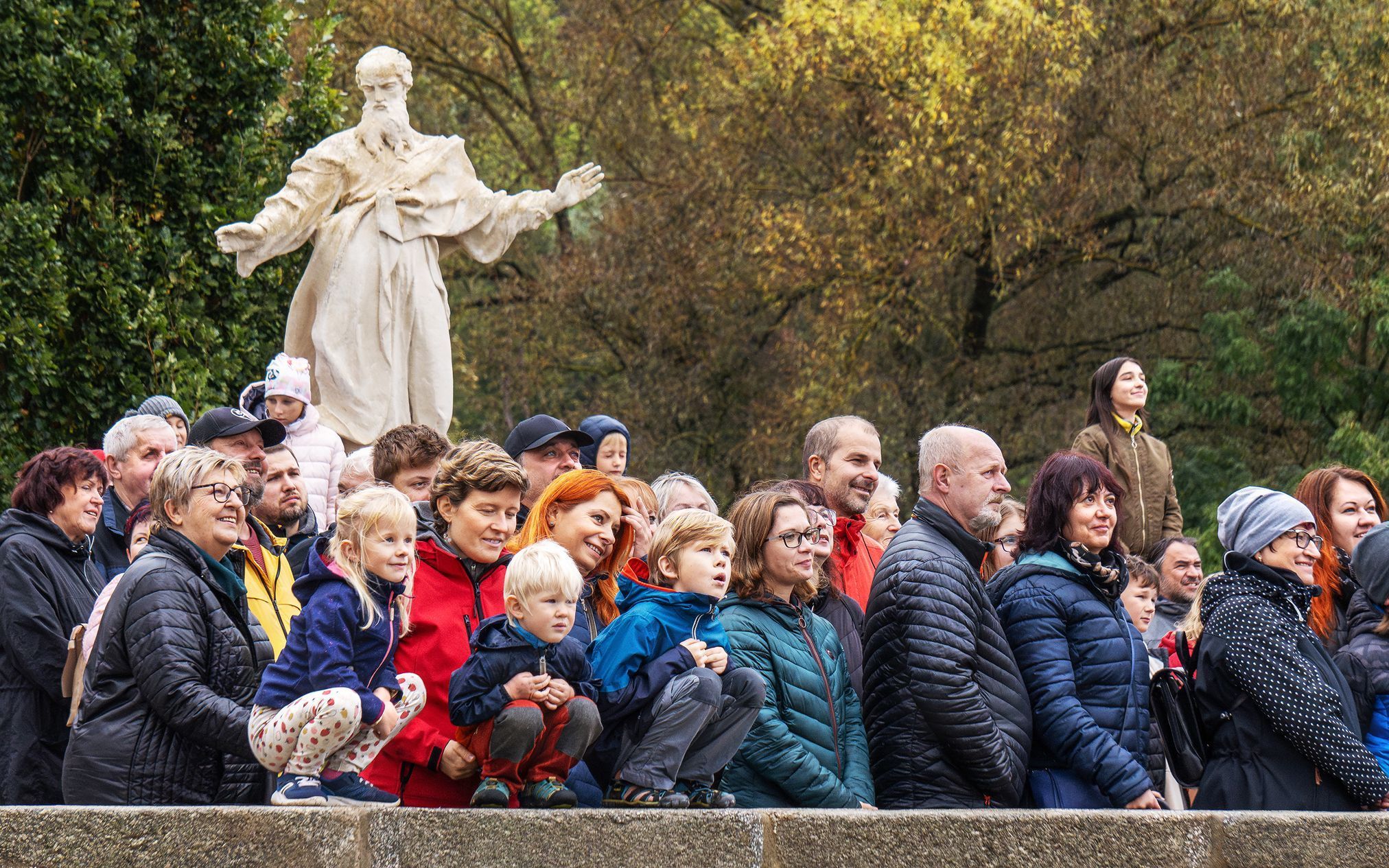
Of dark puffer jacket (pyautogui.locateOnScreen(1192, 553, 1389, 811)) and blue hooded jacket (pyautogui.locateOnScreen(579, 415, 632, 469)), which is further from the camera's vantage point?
blue hooded jacket (pyautogui.locateOnScreen(579, 415, 632, 469))

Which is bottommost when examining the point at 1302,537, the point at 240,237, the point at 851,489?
the point at 851,489

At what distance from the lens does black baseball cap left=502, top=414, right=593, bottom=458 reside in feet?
20.2

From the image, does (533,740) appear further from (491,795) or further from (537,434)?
(537,434)

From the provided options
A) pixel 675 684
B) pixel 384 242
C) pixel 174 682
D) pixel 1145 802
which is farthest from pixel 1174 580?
pixel 174 682

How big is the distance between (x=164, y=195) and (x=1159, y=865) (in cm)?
1032

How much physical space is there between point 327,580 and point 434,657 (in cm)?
45

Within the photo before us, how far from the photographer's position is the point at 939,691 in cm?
457

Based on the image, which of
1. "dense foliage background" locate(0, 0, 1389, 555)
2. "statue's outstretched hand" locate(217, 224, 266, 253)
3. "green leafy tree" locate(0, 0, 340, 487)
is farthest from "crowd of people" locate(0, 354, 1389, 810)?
"dense foliage background" locate(0, 0, 1389, 555)

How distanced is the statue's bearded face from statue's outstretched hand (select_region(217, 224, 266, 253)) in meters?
0.97

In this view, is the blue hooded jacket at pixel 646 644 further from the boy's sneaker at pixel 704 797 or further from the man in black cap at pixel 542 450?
the man in black cap at pixel 542 450

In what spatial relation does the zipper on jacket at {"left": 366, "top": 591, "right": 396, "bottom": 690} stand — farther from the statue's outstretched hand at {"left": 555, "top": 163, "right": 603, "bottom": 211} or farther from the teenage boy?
the statue's outstretched hand at {"left": 555, "top": 163, "right": 603, "bottom": 211}

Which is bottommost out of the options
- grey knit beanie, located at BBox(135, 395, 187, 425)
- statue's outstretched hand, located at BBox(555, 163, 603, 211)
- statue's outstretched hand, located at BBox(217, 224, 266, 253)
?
grey knit beanie, located at BBox(135, 395, 187, 425)

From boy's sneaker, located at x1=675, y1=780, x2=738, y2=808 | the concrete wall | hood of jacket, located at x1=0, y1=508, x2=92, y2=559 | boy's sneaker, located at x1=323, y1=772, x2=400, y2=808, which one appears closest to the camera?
the concrete wall

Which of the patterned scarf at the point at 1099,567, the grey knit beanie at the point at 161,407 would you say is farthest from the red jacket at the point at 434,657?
the grey knit beanie at the point at 161,407
